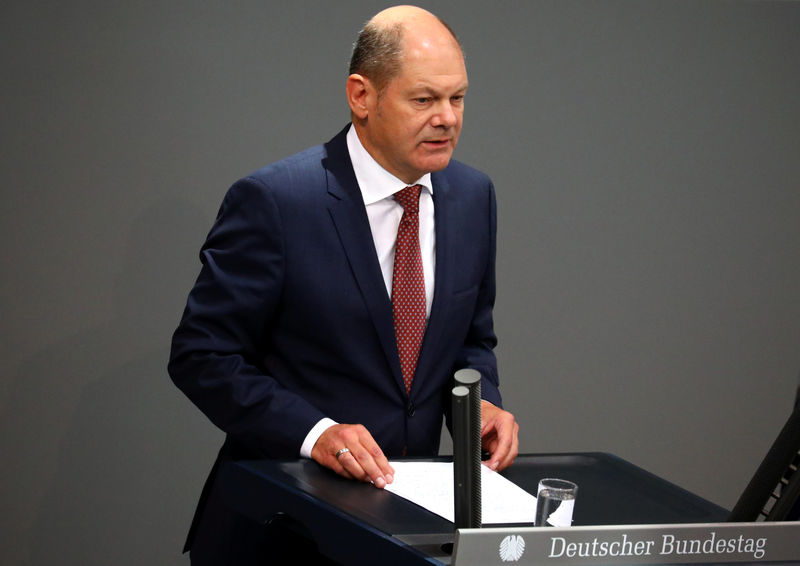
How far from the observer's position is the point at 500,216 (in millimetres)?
3367

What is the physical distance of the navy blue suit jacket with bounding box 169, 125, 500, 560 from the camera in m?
1.84

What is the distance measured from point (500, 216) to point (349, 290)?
1556 millimetres

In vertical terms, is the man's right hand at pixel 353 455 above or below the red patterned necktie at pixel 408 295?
below

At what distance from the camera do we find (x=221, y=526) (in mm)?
1892

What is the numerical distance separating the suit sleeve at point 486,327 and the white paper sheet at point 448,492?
47 cm

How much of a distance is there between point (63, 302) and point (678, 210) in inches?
78.9

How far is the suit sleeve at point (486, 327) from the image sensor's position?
212 cm

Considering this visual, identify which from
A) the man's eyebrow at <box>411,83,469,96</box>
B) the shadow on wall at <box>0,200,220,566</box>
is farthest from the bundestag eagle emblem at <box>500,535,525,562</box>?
the shadow on wall at <box>0,200,220,566</box>

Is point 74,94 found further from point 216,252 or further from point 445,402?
point 445,402

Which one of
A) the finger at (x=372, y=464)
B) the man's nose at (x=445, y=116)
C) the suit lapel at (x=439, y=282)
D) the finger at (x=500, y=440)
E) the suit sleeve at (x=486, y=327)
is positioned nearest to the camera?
the finger at (x=372, y=464)

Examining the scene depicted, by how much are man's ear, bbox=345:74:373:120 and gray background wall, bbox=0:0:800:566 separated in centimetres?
120

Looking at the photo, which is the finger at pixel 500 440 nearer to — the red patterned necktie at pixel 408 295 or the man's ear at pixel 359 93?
the red patterned necktie at pixel 408 295

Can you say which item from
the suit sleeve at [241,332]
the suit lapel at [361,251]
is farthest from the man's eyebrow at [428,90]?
the suit sleeve at [241,332]

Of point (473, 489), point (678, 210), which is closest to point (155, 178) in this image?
point (678, 210)
